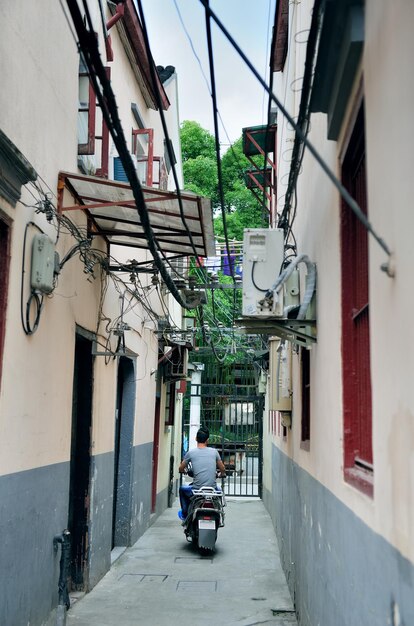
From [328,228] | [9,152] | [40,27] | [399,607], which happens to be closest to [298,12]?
[40,27]

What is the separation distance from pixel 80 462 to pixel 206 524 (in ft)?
10.3

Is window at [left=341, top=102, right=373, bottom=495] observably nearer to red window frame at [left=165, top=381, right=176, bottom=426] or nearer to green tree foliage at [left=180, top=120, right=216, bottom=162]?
red window frame at [left=165, top=381, right=176, bottom=426]

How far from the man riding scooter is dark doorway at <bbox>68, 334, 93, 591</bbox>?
11.3 feet

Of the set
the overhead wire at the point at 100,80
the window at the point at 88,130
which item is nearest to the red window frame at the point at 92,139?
the window at the point at 88,130

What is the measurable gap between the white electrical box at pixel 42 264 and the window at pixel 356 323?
2.50 metres

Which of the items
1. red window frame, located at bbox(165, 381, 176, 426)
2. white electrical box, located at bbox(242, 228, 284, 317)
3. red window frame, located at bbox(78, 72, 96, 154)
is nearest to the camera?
white electrical box, located at bbox(242, 228, 284, 317)

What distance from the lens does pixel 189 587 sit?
855 cm

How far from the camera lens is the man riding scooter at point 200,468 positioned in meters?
11.1

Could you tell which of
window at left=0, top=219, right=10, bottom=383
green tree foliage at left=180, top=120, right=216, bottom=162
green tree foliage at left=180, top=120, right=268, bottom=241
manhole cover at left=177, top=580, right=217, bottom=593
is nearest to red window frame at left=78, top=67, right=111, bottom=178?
window at left=0, top=219, right=10, bottom=383

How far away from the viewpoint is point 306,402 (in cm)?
695

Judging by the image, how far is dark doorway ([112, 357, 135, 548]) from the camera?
1063cm

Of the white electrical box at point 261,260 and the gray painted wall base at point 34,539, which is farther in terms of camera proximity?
the white electrical box at point 261,260

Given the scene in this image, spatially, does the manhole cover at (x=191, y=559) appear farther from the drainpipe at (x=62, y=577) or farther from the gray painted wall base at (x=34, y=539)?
the drainpipe at (x=62, y=577)

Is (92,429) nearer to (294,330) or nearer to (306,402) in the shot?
(306,402)
